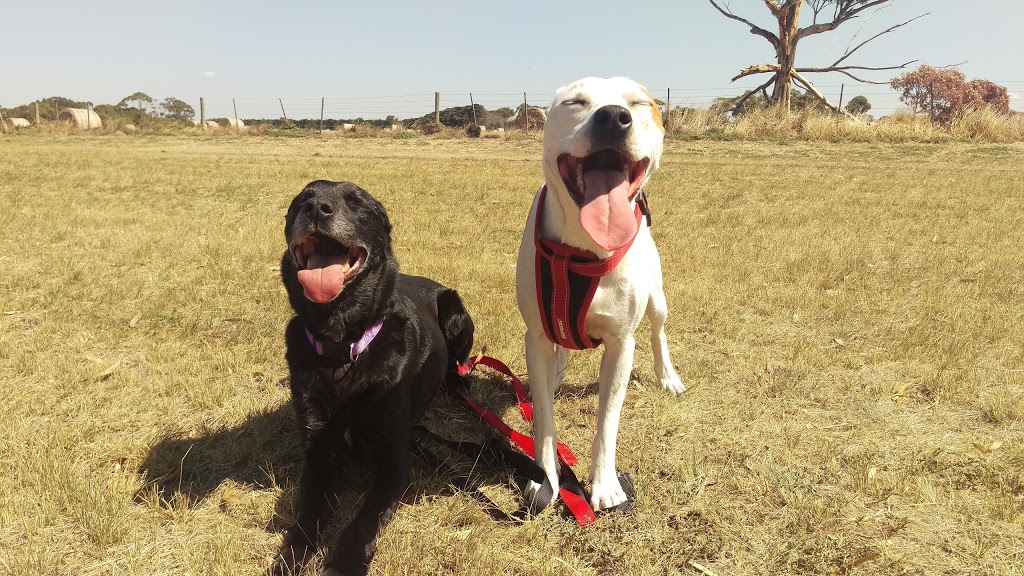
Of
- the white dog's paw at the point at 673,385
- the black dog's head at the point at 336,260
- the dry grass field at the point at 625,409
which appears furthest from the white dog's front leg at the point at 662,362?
the black dog's head at the point at 336,260

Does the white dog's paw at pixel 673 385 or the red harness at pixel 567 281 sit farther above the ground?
the red harness at pixel 567 281

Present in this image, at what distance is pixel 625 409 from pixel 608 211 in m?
1.48

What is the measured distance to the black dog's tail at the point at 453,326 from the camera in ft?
10.8

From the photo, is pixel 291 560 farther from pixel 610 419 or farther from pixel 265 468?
pixel 610 419

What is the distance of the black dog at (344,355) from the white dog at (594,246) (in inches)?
22.2

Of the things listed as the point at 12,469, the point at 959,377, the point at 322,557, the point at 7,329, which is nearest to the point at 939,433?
the point at 959,377

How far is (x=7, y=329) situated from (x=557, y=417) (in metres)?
3.73

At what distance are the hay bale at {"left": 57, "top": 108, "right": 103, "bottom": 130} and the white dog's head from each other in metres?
30.0

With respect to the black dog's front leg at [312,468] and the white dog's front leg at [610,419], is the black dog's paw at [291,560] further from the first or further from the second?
the white dog's front leg at [610,419]

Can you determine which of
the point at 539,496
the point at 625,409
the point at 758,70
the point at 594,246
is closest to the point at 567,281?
the point at 594,246

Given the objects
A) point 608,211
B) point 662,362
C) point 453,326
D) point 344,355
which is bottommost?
point 662,362

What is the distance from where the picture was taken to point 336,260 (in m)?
2.32

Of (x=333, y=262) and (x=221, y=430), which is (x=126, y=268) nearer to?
(x=221, y=430)

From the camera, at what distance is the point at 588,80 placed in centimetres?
214
